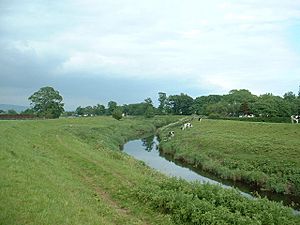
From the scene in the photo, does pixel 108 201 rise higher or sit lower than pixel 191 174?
higher

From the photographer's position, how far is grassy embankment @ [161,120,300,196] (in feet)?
89.9

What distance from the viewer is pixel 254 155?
1348 inches

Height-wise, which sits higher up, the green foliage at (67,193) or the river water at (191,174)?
the green foliage at (67,193)

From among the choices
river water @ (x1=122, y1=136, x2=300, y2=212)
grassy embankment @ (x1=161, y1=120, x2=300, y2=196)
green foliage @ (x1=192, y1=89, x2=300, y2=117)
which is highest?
green foliage @ (x1=192, y1=89, x2=300, y2=117)

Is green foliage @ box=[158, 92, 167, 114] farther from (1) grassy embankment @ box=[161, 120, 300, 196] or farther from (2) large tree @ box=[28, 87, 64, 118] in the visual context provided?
(1) grassy embankment @ box=[161, 120, 300, 196]

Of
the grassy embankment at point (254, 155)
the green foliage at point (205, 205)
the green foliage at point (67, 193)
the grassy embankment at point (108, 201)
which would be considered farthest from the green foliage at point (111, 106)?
the green foliage at point (205, 205)

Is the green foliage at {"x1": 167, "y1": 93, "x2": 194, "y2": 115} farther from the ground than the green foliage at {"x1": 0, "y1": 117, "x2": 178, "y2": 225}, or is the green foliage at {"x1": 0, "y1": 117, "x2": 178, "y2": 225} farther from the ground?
the green foliage at {"x1": 167, "y1": 93, "x2": 194, "y2": 115}

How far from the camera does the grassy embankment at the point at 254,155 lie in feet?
89.9

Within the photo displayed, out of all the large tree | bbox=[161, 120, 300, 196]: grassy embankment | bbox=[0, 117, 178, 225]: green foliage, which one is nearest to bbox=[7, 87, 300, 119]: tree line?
the large tree

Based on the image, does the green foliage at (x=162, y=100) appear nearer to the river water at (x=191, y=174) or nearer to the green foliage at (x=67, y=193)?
the river water at (x=191, y=174)

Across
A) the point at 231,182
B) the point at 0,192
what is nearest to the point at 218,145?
the point at 231,182

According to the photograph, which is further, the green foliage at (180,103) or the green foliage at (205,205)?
the green foliage at (180,103)

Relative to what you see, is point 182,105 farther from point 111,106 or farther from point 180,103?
point 111,106

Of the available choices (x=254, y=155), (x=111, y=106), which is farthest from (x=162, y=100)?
(x=254, y=155)
